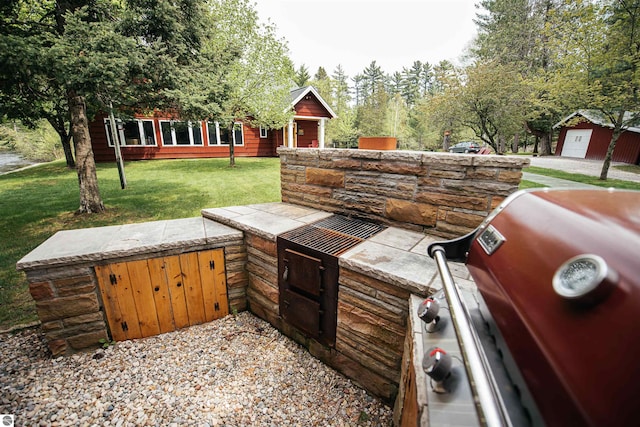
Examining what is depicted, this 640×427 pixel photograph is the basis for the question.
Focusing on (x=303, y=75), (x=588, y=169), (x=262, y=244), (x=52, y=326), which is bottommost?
(x=52, y=326)

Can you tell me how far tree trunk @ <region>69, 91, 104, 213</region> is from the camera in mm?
5371

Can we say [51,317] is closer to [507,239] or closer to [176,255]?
[176,255]

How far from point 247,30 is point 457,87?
9.67 metres

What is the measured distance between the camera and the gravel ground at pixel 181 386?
2.16 meters

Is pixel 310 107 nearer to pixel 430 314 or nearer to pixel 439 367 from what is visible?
pixel 430 314

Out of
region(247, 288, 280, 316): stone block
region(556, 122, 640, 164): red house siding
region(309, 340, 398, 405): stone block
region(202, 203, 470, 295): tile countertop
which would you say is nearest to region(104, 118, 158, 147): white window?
region(202, 203, 470, 295): tile countertop

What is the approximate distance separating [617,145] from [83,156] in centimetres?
2779

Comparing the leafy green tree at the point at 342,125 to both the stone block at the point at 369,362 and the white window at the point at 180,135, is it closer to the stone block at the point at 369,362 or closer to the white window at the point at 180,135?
the white window at the point at 180,135

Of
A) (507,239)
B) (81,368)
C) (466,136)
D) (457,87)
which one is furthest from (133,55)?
(466,136)

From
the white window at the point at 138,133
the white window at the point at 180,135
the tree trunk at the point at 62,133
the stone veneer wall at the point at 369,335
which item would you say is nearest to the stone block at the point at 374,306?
the stone veneer wall at the point at 369,335

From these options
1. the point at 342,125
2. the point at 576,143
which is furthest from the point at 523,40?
the point at 342,125

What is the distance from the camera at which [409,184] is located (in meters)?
2.96

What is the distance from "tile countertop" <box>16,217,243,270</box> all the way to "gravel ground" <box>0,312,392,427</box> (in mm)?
993

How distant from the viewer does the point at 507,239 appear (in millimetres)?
1060
